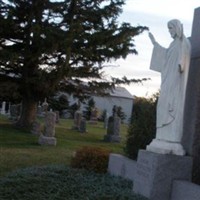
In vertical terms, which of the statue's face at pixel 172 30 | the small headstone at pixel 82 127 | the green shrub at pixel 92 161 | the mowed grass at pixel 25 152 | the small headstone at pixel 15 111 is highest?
the statue's face at pixel 172 30

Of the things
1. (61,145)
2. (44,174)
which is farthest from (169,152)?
(61,145)

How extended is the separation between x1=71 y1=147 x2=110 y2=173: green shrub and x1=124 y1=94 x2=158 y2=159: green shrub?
756 mm

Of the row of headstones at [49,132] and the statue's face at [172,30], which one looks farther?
the row of headstones at [49,132]

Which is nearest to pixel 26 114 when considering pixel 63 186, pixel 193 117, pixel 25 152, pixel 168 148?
pixel 25 152

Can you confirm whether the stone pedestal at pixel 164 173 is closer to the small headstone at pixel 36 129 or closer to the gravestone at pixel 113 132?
the small headstone at pixel 36 129

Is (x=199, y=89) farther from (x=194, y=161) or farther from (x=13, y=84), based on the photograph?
(x=13, y=84)

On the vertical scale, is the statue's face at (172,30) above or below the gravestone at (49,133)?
above

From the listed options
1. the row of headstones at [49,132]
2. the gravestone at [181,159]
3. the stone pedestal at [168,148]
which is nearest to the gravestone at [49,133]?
the row of headstones at [49,132]

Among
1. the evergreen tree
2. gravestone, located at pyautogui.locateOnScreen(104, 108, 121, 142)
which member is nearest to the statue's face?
the evergreen tree

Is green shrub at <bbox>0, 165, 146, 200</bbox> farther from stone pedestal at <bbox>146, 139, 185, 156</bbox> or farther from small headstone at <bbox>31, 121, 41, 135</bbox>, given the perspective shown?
small headstone at <bbox>31, 121, 41, 135</bbox>

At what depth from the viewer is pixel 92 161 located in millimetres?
11031

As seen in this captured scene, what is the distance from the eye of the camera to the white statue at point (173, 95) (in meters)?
8.29

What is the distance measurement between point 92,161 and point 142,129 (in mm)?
1472

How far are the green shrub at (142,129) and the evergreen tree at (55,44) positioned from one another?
11.9 metres
